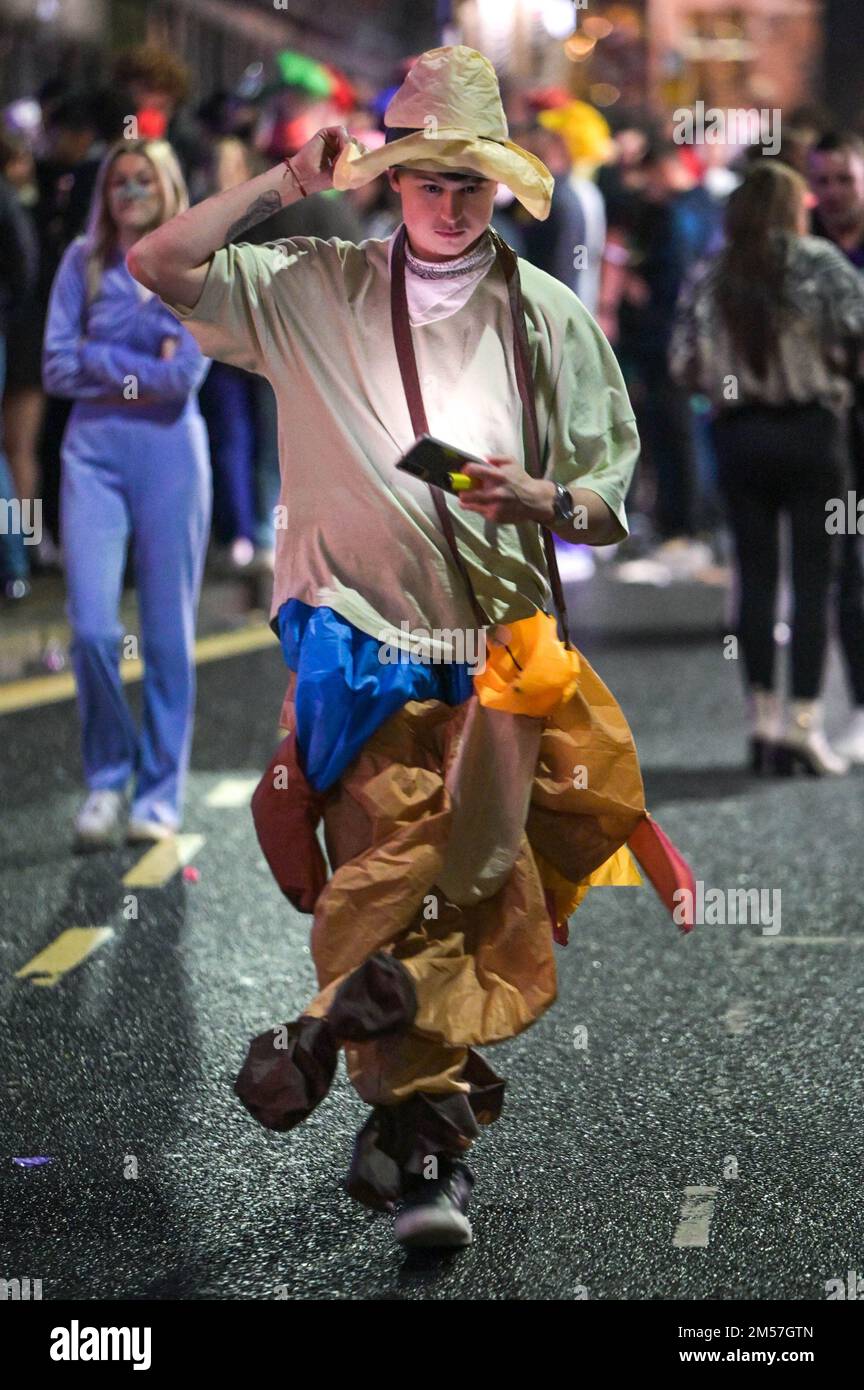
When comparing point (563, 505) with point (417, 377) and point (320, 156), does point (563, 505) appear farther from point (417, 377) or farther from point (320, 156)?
point (320, 156)

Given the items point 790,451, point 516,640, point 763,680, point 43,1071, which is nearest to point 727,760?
point 763,680

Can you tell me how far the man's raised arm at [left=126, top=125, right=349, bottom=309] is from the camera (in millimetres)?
4289

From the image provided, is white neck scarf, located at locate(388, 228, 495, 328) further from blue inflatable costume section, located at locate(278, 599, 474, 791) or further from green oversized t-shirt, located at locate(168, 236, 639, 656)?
blue inflatable costume section, located at locate(278, 599, 474, 791)

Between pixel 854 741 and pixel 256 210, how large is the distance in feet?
19.0

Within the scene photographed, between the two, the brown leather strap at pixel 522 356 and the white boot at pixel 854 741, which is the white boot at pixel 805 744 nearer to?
the white boot at pixel 854 741

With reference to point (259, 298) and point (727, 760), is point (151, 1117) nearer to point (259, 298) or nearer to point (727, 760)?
point (259, 298)

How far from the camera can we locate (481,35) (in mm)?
23906

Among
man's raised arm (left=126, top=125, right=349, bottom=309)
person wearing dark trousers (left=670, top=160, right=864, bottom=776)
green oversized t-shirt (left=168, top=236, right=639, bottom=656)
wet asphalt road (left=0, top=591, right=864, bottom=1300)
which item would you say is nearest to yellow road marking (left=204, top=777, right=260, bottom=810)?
wet asphalt road (left=0, top=591, right=864, bottom=1300)

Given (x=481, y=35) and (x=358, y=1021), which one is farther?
(x=481, y=35)

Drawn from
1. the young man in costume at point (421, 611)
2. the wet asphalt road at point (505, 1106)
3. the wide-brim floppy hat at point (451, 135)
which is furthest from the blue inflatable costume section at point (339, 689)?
the wet asphalt road at point (505, 1106)

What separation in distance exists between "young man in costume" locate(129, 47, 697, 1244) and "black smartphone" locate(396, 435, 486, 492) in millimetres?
153

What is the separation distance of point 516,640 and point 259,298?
2.50 feet

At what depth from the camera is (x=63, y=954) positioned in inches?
258
